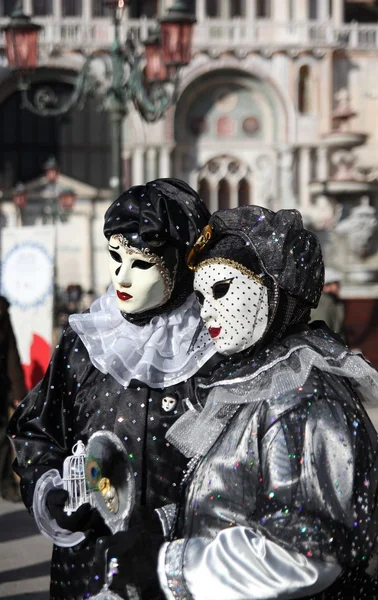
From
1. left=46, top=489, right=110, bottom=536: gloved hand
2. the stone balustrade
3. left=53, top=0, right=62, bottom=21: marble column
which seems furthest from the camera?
left=53, top=0, right=62, bottom=21: marble column

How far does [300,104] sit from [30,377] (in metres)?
21.8

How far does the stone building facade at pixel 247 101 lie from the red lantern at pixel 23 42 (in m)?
17.3

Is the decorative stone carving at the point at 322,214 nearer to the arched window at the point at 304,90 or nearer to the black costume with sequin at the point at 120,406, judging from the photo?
the arched window at the point at 304,90

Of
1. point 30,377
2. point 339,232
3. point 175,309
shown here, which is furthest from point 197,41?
point 175,309

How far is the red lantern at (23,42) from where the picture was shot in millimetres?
10102

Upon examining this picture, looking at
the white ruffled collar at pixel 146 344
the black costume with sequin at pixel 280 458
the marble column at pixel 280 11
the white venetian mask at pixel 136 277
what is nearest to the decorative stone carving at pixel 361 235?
the marble column at pixel 280 11

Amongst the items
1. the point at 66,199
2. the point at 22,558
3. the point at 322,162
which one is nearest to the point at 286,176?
the point at 322,162

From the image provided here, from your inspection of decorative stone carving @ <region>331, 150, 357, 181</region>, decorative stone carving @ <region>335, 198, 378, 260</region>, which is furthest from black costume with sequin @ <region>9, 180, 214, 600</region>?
decorative stone carving @ <region>331, 150, 357, 181</region>

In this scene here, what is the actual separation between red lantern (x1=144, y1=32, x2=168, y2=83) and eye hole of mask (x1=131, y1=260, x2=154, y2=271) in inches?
299

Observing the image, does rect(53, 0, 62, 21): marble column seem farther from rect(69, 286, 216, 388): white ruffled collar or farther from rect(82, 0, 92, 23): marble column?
rect(69, 286, 216, 388): white ruffled collar

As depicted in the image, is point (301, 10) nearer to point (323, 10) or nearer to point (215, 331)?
point (323, 10)

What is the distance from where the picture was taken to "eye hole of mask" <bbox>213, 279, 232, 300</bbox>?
208 cm

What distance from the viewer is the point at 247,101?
28562mm

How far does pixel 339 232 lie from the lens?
16859 millimetres
